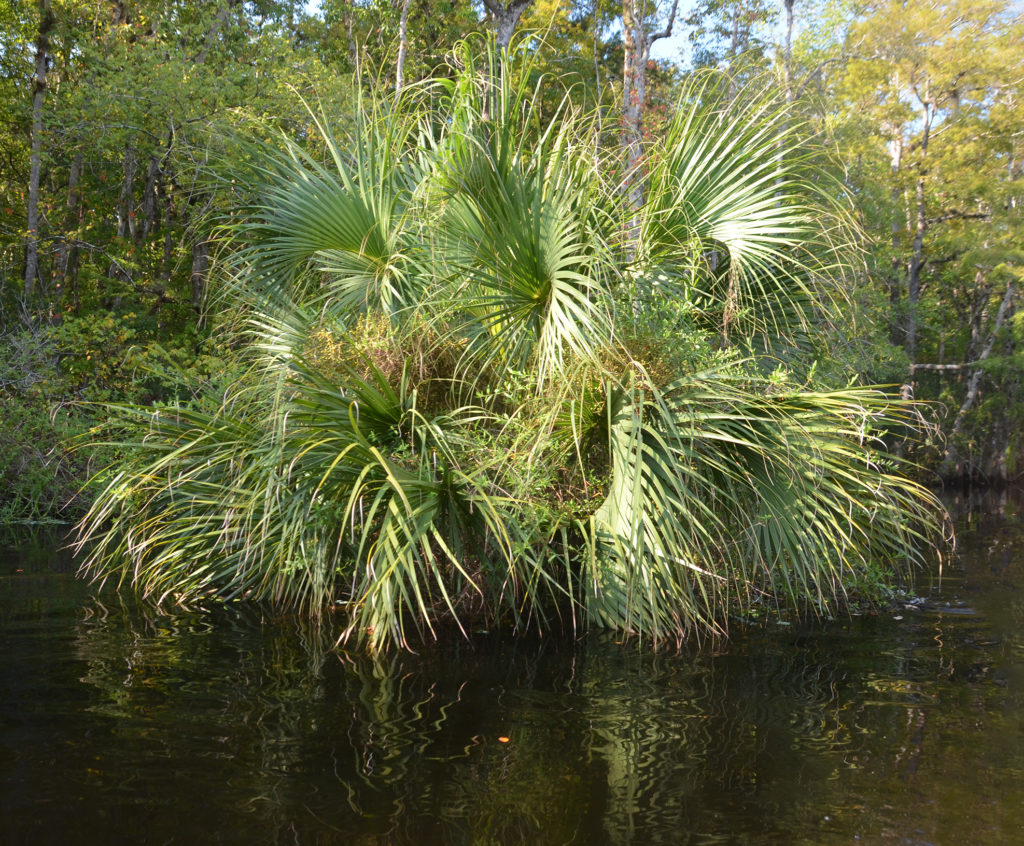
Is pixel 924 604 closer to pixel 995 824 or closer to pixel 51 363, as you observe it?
pixel 995 824

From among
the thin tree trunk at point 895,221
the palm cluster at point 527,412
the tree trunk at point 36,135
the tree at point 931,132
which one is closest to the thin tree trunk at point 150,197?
the tree trunk at point 36,135

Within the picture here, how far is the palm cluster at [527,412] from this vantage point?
5594mm

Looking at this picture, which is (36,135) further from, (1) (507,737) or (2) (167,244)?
(1) (507,737)

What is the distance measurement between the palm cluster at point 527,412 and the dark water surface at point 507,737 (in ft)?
1.68

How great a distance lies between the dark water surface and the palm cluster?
20.2 inches

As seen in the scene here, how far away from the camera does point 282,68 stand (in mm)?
16719

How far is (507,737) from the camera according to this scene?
4281 millimetres

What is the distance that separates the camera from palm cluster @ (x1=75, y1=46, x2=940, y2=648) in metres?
5.59

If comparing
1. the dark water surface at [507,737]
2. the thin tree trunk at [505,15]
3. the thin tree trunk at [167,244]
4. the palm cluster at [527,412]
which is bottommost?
the dark water surface at [507,737]

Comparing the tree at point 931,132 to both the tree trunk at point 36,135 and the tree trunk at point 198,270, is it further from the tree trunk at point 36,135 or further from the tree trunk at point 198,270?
the tree trunk at point 36,135

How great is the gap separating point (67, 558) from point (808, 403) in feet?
25.4

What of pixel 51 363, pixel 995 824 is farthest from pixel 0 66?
pixel 995 824

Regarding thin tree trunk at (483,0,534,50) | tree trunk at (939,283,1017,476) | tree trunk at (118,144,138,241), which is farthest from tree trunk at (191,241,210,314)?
tree trunk at (939,283,1017,476)

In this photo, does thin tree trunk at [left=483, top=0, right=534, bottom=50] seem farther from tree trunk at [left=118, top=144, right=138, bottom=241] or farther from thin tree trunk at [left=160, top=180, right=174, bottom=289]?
thin tree trunk at [left=160, top=180, right=174, bottom=289]
